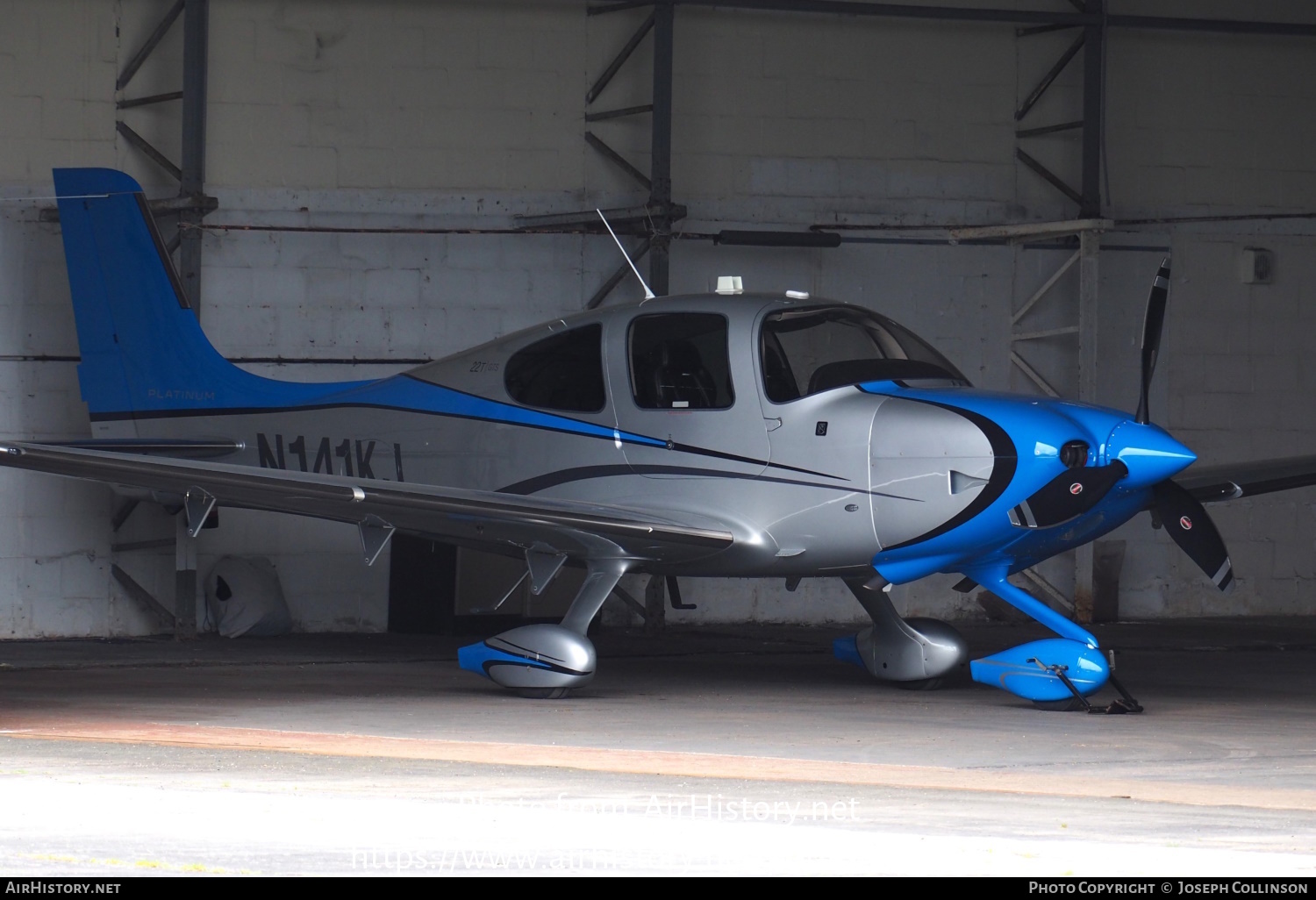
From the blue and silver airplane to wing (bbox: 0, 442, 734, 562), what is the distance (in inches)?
0.6

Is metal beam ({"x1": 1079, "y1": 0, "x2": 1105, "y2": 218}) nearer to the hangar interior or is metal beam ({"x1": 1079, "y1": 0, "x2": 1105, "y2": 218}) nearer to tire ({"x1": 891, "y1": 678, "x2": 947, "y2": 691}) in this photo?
the hangar interior

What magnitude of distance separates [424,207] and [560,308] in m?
1.34

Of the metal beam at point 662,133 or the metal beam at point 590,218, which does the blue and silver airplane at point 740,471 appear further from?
the metal beam at point 662,133

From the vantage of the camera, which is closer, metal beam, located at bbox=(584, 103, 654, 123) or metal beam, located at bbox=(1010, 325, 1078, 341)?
metal beam, located at bbox=(584, 103, 654, 123)

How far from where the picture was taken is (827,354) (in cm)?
941

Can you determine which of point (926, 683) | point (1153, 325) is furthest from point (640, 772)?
point (1153, 325)

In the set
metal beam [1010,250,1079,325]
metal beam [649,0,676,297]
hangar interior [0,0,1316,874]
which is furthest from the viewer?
metal beam [1010,250,1079,325]

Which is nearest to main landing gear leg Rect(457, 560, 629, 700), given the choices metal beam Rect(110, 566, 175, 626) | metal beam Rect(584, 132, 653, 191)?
metal beam Rect(110, 566, 175, 626)

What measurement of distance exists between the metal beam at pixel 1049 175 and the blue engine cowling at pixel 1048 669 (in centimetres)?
716

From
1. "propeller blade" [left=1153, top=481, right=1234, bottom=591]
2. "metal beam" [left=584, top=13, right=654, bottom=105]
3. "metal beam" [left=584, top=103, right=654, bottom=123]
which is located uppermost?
"metal beam" [left=584, top=13, right=654, bottom=105]

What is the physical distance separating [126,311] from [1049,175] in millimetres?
7792

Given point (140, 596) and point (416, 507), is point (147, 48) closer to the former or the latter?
point (140, 596)

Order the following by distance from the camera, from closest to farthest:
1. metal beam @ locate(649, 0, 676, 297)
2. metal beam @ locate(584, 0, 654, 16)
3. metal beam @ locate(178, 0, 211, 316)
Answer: metal beam @ locate(178, 0, 211, 316) < metal beam @ locate(649, 0, 676, 297) < metal beam @ locate(584, 0, 654, 16)

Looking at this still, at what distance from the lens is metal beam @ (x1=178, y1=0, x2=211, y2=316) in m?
13.2
